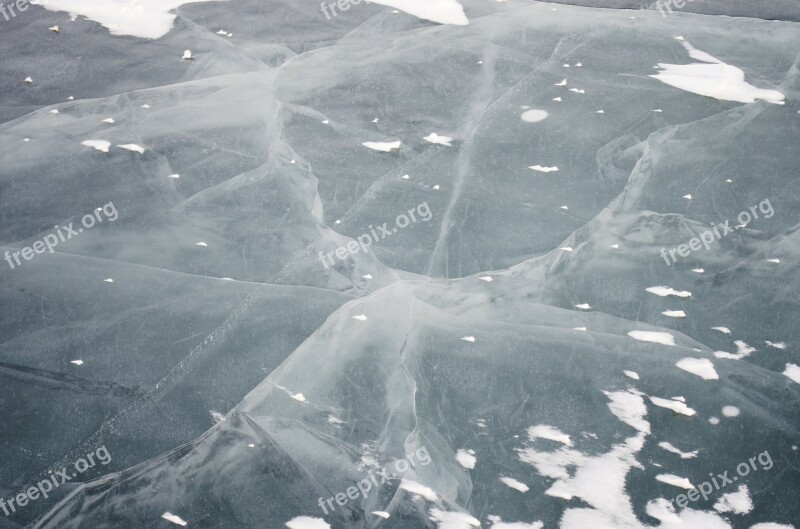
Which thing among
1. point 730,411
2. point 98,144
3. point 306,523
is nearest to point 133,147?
point 98,144

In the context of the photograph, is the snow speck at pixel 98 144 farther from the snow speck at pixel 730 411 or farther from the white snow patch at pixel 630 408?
the snow speck at pixel 730 411

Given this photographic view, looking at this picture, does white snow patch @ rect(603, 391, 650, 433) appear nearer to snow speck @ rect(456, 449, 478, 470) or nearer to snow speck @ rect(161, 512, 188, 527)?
snow speck @ rect(456, 449, 478, 470)

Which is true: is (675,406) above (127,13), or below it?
below

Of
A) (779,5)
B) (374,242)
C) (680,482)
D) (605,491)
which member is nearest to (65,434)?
(374,242)

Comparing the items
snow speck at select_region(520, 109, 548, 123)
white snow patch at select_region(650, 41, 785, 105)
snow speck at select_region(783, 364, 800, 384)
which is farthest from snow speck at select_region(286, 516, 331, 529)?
white snow patch at select_region(650, 41, 785, 105)

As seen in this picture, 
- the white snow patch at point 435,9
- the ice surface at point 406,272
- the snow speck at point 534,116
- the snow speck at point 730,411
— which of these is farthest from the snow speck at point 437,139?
the snow speck at point 730,411

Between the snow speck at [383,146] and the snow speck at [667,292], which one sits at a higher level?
the snow speck at [383,146]

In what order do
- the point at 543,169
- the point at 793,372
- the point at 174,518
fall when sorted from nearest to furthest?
the point at 174,518, the point at 793,372, the point at 543,169

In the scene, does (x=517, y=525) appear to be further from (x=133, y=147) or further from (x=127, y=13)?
(x=127, y=13)

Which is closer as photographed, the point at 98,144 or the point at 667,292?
the point at 667,292
